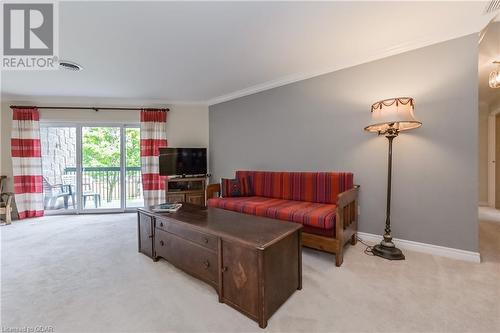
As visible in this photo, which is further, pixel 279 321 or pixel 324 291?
pixel 324 291

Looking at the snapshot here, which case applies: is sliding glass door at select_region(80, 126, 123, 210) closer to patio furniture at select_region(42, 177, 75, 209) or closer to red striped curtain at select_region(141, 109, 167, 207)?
patio furniture at select_region(42, 177, 75, 209)

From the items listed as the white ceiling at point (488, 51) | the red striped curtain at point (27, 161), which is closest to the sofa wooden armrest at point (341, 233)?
the white ceiling at point (488, 51)

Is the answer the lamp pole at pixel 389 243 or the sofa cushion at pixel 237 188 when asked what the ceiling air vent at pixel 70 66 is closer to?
the sofa cushion at pixel 237 188

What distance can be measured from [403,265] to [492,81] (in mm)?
2528

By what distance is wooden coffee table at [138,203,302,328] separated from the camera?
1.32 metres

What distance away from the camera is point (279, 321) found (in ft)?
4.37

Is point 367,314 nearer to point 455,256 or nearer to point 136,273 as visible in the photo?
point 455,256

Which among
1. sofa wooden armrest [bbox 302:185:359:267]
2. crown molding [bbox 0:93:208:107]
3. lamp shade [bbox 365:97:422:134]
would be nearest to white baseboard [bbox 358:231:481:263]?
sofa wooden armrest [bbox 302:185:359:267]

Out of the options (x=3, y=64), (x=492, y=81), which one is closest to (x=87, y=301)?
(x=3, y=64)

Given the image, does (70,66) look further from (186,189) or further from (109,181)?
(186,189)

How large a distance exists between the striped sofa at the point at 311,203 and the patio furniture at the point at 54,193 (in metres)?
3.00

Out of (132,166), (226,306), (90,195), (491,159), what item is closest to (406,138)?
(226,306)

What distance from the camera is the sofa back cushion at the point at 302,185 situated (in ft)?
8.57

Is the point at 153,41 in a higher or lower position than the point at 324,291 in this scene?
higher
